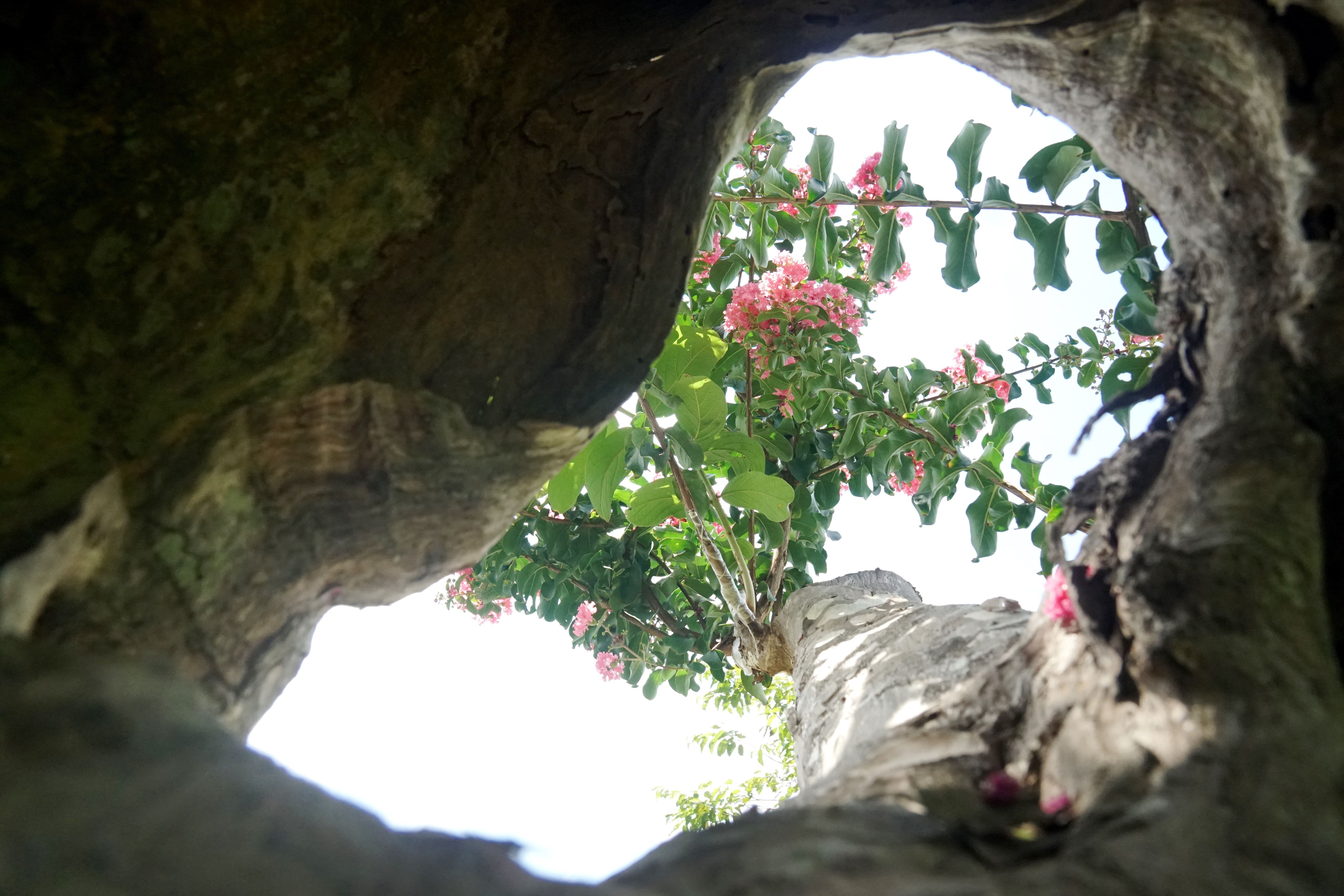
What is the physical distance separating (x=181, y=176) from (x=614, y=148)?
469 millimetres

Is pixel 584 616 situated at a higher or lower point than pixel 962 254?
lower

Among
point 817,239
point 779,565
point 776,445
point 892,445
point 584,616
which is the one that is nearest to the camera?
A: point 817,239

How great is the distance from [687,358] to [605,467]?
38 centimetres

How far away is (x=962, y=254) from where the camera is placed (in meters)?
2.17

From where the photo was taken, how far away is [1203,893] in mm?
465

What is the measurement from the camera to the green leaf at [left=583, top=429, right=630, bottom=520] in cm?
217

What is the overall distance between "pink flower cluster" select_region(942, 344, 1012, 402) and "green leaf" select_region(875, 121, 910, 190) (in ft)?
2.44

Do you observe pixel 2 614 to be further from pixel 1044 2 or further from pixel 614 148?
pixel 1044 2

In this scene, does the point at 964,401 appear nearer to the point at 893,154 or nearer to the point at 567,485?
the point at 893,154

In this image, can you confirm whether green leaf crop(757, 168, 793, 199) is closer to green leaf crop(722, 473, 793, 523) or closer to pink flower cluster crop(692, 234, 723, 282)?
pink flower cluster crop(692, 234, 723, 282)

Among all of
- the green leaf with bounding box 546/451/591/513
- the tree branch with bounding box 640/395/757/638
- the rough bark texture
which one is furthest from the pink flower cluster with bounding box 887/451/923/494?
the rough bark texture

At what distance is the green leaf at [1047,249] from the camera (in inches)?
80.7

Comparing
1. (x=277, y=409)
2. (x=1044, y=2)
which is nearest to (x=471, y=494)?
(x=277, y=409)

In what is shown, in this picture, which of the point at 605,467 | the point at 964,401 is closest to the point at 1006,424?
the point at 964,401
